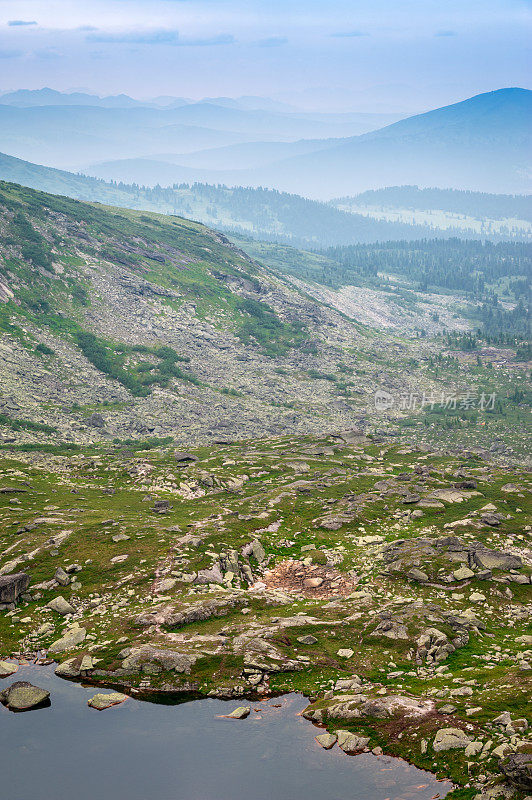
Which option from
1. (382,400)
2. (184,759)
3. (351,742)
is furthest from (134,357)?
(351,742)

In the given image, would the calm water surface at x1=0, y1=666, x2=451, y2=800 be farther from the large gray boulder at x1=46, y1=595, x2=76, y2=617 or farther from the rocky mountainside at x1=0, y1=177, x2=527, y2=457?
the rocky mountainside at x1=0, y1=177, x2=527, y2=457

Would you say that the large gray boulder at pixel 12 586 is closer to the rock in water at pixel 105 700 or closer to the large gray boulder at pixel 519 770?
the rock in water at pixel 105 700

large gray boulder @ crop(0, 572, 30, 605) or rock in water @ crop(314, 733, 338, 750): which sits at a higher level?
large gray boulder @ crop(0, 572, 30, 605)

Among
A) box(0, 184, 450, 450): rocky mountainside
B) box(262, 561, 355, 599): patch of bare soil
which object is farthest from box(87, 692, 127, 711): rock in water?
box(0, 184, 450, 450): rocky mountainside

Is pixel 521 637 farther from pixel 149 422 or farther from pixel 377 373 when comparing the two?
pixel 377 373

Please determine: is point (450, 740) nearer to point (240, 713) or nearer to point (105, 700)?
point (240, 713)
